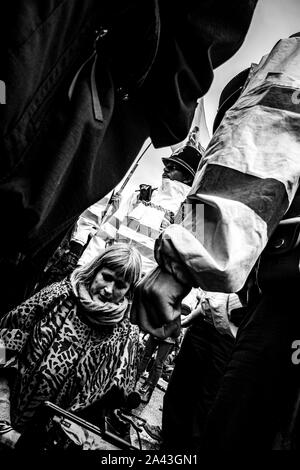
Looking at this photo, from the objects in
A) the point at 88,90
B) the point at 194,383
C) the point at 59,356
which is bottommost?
the point at 194,383

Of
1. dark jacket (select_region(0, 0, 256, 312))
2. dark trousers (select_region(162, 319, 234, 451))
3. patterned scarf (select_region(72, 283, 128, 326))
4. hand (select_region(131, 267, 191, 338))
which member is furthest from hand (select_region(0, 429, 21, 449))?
hand (select_region(131, 267, 191, 338))

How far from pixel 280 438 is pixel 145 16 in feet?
4.52

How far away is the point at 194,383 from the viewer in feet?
9.51

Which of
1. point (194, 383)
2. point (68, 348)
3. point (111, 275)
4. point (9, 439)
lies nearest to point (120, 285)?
point (111, 275)

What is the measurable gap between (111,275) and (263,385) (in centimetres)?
200

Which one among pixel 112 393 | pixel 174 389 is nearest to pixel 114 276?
pixel 112 393

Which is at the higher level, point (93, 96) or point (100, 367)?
point (93, 96)

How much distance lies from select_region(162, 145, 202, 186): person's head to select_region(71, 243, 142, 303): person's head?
16.6 feet

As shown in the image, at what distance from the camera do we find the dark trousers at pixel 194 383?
2.72 meters

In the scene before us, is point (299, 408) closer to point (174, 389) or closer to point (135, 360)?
point (135, 360)

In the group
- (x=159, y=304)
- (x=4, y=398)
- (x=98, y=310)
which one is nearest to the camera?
(x=159, y=304)

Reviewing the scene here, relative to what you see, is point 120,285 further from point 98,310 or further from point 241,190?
point 241,190

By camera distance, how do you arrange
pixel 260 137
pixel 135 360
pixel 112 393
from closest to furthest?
pixel 260 137 → pixel 112 393 → pixel 135 360

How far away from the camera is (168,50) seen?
1.13m
